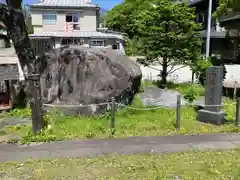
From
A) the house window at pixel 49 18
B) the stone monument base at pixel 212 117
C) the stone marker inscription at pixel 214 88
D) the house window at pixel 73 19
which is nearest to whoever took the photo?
the stone monument base at pixel 212 117

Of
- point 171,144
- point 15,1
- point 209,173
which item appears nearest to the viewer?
point 209,173

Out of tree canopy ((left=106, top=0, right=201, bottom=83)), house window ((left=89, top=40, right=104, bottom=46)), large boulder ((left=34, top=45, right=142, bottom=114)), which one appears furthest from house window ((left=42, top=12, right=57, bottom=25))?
large boulder ((left=34, top=45, right=142, bottom=114))

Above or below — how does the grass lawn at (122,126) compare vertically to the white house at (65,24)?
below

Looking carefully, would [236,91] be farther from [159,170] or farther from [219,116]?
[159,170]

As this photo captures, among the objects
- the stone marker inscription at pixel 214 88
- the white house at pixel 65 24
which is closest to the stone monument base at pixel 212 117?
the stone marker inscription at pixel 214 88

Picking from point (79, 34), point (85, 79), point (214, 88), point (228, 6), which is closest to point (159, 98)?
point (214, 88)

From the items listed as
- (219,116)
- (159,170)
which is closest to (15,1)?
(159,170)

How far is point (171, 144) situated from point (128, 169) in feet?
6.26

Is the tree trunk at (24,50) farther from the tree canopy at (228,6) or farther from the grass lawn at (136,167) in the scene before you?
the tree canopy at (228,6)

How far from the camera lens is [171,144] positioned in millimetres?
7129

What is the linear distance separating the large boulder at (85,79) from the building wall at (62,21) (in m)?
21.7

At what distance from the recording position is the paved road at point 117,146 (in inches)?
255

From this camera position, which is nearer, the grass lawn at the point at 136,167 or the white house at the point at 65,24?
the grass lawn at the point at 136,167

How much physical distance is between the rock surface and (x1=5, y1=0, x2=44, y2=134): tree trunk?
4.96m
